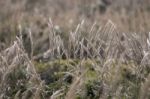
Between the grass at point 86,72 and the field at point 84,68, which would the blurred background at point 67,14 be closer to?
the field at point 84,68

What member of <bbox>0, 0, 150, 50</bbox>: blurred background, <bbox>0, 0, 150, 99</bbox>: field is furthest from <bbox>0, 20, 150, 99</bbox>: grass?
<bbox>0, 0, 150, 50</bbox>: blurred background

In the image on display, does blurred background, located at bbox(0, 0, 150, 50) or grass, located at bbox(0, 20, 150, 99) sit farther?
blurred background, located at bbox(0, 0, 150, 50)

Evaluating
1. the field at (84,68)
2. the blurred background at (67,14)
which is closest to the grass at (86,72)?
the field at (84,68)

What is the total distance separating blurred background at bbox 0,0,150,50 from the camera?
6742mm

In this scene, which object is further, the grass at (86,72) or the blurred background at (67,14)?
the blurred background at (67,14)

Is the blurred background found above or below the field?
below

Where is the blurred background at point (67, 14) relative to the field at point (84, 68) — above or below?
below

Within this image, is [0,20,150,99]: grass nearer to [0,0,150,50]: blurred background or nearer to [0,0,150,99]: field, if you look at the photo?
[0,0,150,99]: field

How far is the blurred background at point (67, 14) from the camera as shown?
22.1 feet

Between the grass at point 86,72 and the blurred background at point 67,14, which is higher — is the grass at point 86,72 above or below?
above

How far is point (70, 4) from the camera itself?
31.9ft

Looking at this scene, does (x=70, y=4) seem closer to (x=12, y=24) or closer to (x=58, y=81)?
(x=12, y=24)

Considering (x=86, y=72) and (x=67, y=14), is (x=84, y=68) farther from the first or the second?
(x=67, y=14)

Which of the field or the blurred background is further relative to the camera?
the blurred background
